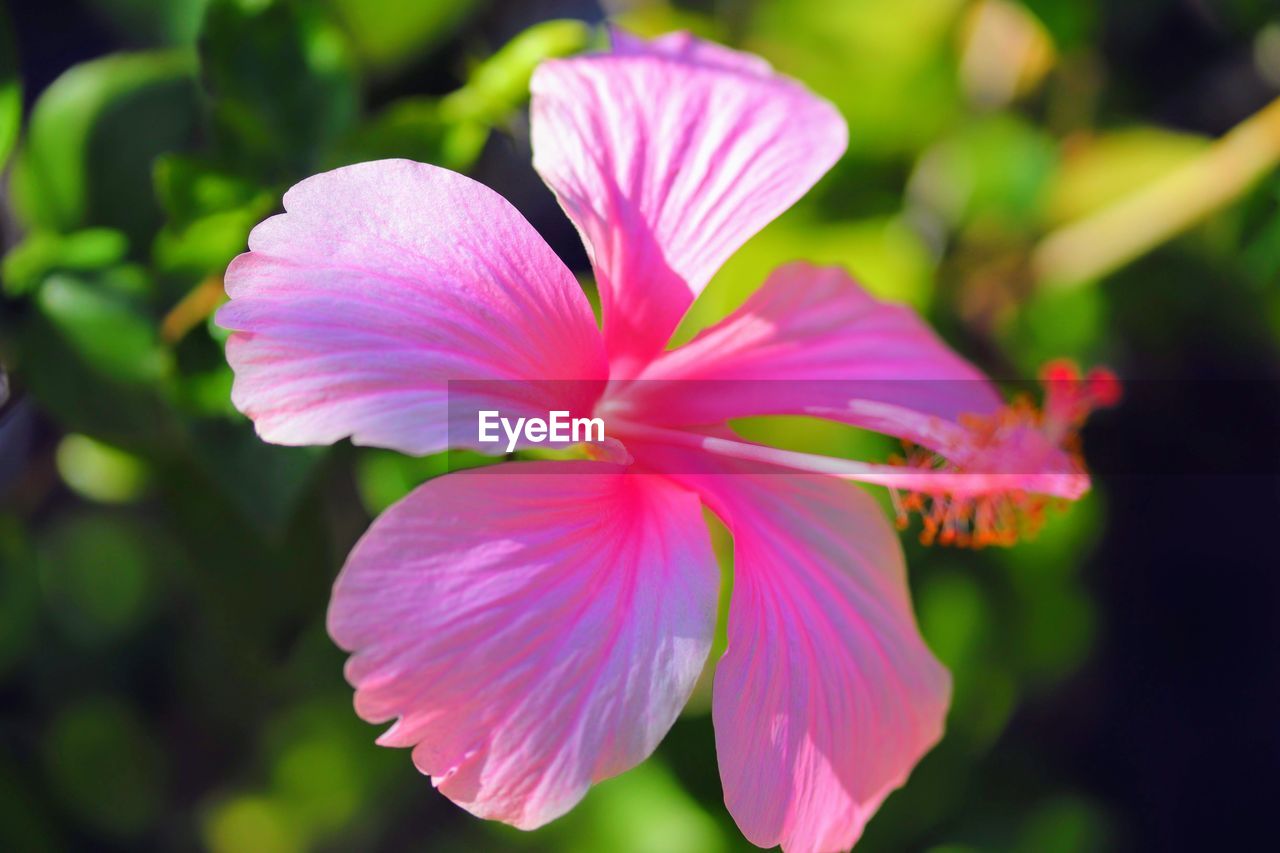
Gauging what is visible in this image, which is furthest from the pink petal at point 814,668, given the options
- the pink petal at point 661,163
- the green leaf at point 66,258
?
the green leaf at point 66,258

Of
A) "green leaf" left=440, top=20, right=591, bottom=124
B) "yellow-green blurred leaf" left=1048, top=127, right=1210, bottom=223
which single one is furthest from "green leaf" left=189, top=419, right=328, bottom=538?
"yellow-green blurred leaf" left=1048, top=127, right=1210, bottom=223

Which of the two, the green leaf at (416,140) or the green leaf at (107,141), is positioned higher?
the green leaf at (416,140)

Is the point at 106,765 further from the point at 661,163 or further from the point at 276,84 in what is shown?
the point at 661,163

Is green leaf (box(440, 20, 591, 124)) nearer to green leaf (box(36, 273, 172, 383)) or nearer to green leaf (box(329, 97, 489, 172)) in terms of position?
green leaf (box(329, 97, 489, 172))

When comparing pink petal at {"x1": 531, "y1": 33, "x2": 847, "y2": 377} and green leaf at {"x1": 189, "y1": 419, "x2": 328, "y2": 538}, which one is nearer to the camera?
pink petal at {"x1": 531, "y1": 33, "x2": 847, "y2": 377}

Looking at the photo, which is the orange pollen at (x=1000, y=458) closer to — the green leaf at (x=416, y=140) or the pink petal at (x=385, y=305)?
the pink petal at (x=385, y=305)

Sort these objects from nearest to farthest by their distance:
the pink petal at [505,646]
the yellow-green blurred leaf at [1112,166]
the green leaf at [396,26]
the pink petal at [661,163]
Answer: the pink petal at [505,646]
the pink petal at [661,163]
the green leaf at [396,26]
the yellow-green blurred leaf at [1112,166]

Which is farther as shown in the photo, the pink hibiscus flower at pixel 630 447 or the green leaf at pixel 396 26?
the green leaf at pixel 396 26

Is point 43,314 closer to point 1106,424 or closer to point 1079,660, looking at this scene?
point 1079,660

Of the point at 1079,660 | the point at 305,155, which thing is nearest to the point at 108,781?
the point at 305,155
